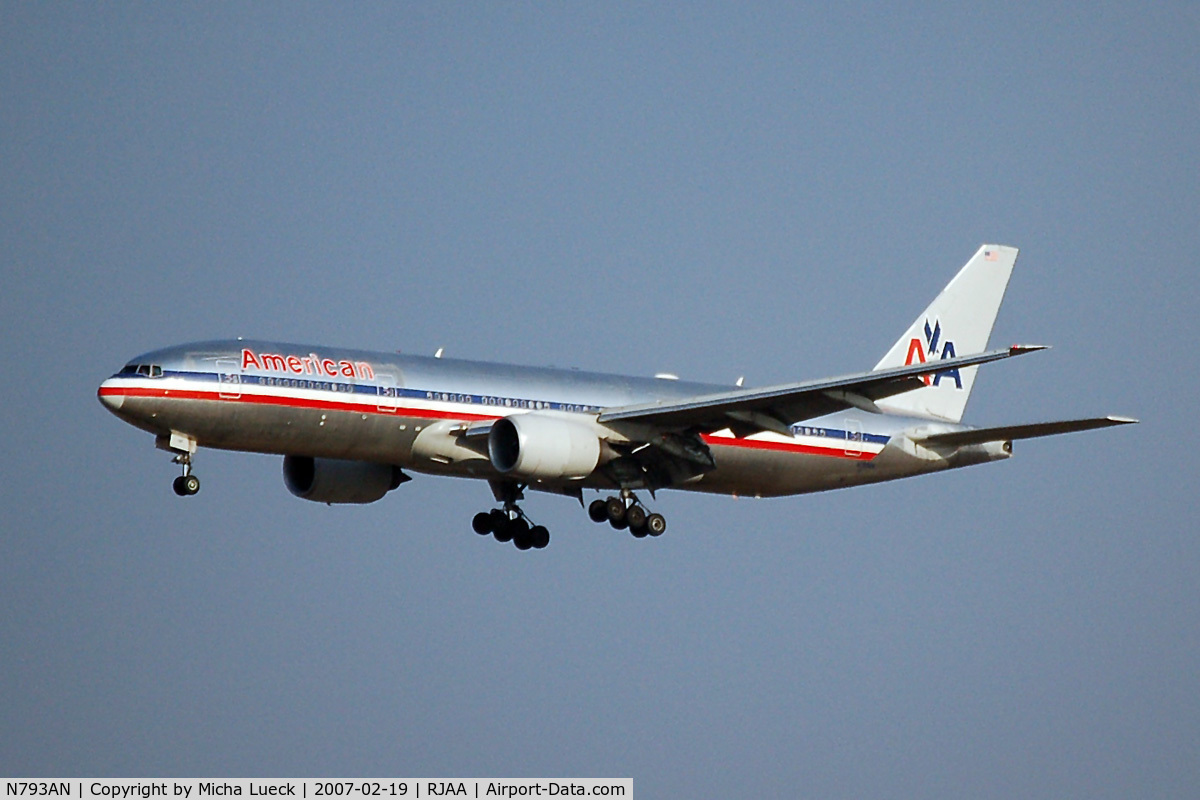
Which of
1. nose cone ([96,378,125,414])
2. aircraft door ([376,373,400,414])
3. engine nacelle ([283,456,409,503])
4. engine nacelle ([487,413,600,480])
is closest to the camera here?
nose cone ([96,378,125,414])

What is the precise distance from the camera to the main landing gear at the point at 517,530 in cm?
5453

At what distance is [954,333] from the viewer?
58.9 m

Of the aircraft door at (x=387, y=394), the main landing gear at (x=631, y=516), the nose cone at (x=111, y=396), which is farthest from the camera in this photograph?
the main landing gear at (x=631, y=516)

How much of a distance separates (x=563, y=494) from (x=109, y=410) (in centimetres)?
1393

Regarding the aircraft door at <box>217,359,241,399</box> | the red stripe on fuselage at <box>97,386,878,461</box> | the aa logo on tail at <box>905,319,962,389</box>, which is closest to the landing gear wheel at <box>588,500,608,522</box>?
the red stripe on fuselage at <box>97,386,878,461</box>

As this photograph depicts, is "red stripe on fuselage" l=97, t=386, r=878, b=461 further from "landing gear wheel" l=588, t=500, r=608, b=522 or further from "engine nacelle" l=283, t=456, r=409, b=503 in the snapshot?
"engine nacelle" l=283, t=456, r=409, b=503

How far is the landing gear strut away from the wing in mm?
5550

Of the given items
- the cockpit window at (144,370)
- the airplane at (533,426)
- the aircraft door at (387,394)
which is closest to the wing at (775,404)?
the airplane at (533,426)

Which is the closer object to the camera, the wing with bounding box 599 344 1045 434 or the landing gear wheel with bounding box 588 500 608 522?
the wing with bounding box 599 344 1045 434

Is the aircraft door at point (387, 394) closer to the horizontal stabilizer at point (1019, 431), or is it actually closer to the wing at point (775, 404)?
the wing at point (775, 404)

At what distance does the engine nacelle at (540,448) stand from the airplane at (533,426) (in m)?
0.05

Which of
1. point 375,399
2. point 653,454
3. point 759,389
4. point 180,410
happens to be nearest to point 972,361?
Result: point 759,389

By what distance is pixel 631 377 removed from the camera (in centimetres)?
5234

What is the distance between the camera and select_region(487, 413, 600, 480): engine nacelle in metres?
47.7
